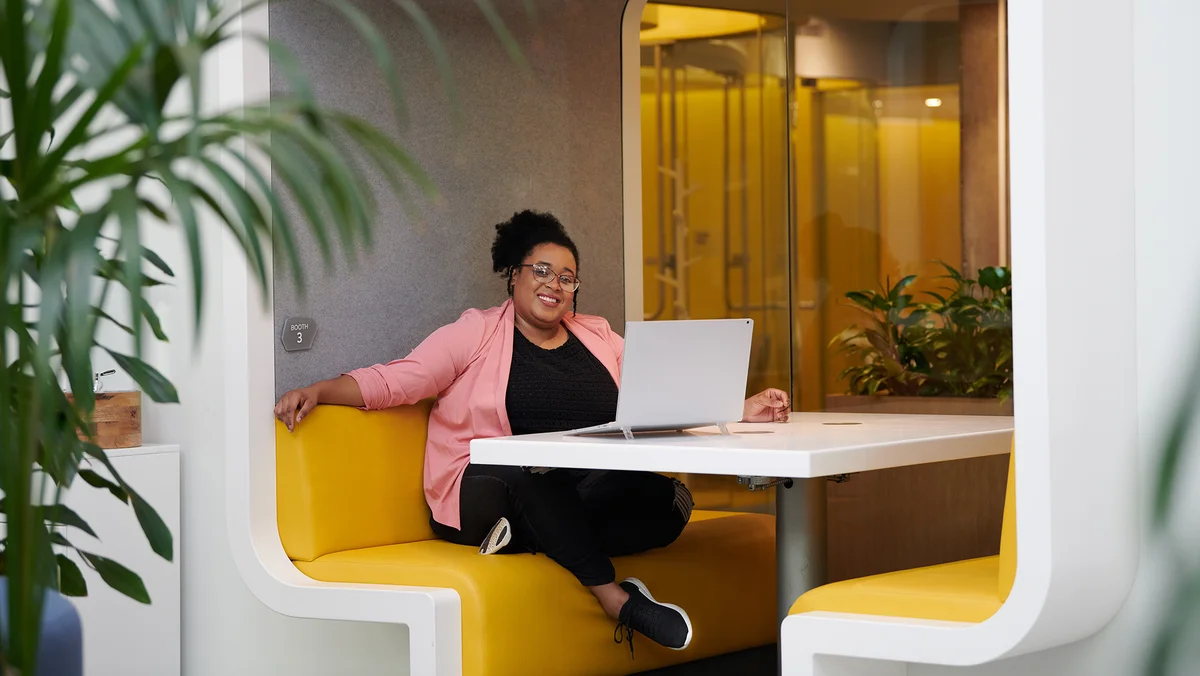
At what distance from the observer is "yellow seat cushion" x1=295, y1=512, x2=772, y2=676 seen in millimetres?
3168

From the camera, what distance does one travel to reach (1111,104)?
A: 2.43 metres

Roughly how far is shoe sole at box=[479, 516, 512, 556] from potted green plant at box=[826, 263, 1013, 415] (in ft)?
6.87

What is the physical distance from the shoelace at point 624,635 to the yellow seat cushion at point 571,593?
0.02 metres

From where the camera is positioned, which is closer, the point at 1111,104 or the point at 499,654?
the point at 1111,104

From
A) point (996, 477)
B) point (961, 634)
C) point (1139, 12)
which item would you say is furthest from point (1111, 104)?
point (996, 477)

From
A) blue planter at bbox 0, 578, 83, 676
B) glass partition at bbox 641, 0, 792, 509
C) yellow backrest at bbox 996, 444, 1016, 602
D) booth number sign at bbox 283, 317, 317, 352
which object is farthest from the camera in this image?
glass partition at bbox 641, 0, 792, 509

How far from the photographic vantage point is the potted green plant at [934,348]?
15.9 ft

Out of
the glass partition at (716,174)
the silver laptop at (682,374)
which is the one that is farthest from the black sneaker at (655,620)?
the glass partition at (716,174)

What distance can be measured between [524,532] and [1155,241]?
1.72 meters

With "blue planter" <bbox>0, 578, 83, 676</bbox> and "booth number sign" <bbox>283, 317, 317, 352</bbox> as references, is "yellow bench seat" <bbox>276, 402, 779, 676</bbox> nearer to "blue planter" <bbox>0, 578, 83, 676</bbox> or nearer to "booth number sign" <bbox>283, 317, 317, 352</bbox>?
"booth number sign" <bbox>283, 317, 317, 352</bbox>

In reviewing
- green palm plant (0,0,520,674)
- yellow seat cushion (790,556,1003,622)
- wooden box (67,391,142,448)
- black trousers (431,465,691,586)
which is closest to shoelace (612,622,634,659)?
black trousers (431,465,691,586)

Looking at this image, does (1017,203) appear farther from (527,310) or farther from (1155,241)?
(527,310)

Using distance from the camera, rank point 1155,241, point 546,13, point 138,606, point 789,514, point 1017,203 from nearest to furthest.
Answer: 1. point 1017,203
2. point 1155,241
3. point 789,514
4. point 138,606
5. point 546,13

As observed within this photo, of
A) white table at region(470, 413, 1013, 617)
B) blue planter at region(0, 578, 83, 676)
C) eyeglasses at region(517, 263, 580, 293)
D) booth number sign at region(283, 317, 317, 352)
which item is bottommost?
blue planter at region(0, 578, 83, 676)
